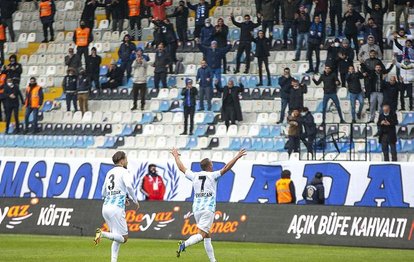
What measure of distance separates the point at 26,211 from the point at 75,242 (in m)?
3.95

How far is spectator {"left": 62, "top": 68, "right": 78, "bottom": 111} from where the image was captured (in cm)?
4172

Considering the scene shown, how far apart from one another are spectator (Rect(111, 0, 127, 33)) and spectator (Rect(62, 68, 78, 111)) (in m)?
3.93

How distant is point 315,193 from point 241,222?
2.19 meters

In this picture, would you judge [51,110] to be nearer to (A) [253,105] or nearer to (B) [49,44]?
(B) [49,44]

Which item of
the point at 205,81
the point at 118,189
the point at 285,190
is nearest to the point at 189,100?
the point at 205,81

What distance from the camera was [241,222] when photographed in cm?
2912

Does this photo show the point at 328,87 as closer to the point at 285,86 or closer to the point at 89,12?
the point at 285,86

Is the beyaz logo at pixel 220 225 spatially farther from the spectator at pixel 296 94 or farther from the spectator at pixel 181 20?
the spectator at pixel 181 20

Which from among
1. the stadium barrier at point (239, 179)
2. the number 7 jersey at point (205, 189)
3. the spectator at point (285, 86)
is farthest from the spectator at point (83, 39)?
the number 7 jersey at point (205, 189)

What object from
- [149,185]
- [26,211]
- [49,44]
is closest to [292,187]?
[149,185]

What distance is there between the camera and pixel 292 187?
1190 inches

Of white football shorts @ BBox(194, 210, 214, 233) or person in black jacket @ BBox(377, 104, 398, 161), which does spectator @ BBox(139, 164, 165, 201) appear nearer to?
person in black jacket @ BBox(377, 104, 398, 161)

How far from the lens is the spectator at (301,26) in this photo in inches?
1549

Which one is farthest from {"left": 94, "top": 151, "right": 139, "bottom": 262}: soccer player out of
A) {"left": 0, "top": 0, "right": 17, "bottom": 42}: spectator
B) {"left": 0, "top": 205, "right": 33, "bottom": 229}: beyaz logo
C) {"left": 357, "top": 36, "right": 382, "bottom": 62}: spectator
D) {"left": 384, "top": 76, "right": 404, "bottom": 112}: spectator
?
{"left": 0, "top": 0, "right": 17, "bottom": 42}: spectator
